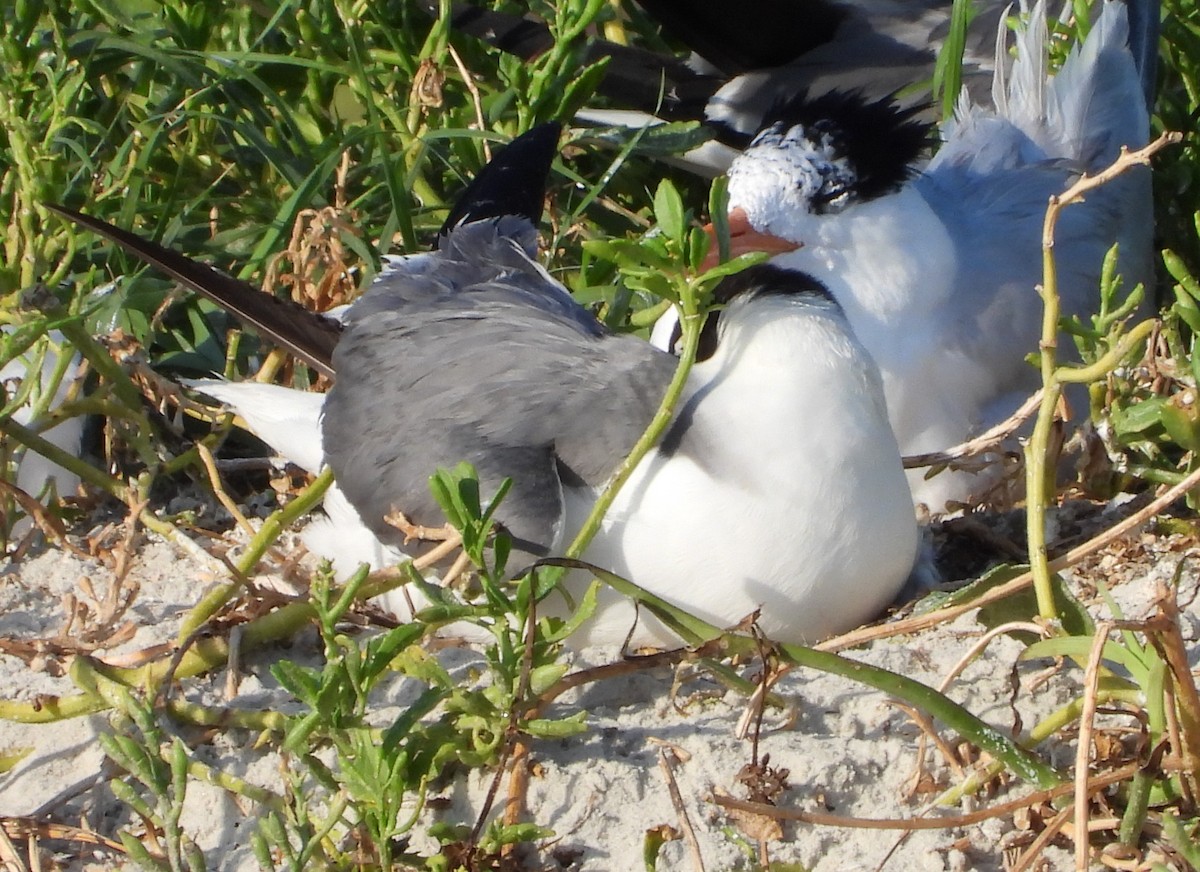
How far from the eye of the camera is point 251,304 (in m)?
2.96

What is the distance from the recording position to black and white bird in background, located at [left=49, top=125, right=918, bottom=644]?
2.29m

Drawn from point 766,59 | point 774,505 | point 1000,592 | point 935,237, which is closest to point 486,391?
point 774,505

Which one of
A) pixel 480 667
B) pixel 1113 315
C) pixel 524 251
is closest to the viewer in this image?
pixel 1113 315

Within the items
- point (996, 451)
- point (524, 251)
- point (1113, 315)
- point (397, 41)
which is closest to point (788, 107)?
point (524, 251)

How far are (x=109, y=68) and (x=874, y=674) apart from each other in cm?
276

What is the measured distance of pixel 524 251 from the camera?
305cm

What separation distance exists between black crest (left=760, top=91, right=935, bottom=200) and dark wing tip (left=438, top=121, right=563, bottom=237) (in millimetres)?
452

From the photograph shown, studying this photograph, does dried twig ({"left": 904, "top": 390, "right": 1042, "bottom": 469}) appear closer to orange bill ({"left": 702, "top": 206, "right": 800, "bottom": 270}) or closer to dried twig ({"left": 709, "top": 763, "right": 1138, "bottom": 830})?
orange bill ({"left": 702, "top": 206, "right": 800, "bottom": 270})

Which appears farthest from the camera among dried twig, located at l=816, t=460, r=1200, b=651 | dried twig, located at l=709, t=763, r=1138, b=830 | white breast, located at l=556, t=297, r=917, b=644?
white breast, located at l=556, t=297, r=917, b=644

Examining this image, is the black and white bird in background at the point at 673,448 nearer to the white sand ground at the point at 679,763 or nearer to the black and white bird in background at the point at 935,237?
the white sand ground at the point at 679,763

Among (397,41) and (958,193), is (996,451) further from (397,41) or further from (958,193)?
(397,41)

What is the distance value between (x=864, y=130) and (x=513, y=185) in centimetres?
70

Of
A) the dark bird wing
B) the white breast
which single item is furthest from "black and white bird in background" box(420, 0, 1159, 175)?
the white breast

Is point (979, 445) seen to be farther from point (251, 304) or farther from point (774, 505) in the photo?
point (251, 304)
